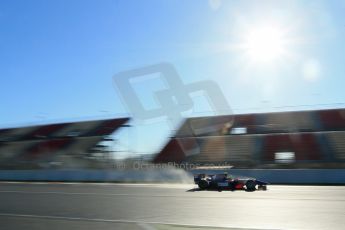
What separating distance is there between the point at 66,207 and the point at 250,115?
106 ft

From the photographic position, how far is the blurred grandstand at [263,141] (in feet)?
114

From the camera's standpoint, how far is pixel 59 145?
4519 centimetres

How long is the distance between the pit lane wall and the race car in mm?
8036

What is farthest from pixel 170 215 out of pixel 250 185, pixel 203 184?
pixel 203 184

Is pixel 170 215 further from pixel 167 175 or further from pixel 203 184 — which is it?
pixel 167 175

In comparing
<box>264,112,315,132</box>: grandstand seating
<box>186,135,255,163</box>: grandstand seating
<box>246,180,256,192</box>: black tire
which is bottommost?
<box>246,180,256,192</box>: black tire

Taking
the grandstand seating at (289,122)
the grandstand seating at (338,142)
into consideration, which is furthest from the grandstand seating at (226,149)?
the grandstand seating at (338,142)

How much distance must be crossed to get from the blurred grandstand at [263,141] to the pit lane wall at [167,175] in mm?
3185

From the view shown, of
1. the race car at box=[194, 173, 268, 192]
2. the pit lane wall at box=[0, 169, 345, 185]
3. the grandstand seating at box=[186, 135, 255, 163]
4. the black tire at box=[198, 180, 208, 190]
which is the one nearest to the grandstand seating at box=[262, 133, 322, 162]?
the grandstand seating at box=[186, 135, 255, 163]

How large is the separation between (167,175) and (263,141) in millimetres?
9347

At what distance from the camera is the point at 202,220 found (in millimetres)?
10391

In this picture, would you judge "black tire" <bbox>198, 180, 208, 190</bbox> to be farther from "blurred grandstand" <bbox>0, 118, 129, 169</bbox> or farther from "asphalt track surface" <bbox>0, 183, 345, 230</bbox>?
"blurred grandstand" <bbox>0, 118, 129, 169</bbox>

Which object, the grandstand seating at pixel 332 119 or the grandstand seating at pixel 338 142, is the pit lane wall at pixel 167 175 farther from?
the grandstand seating at pixel 332 119

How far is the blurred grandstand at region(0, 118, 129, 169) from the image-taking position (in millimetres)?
41281
